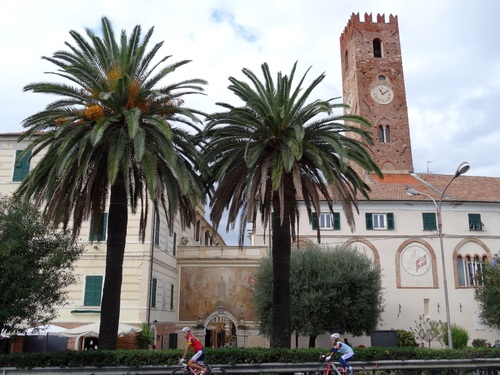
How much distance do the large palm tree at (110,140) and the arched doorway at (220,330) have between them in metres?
19.9

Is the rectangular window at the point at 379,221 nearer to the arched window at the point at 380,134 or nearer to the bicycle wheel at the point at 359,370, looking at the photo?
the arched window at the point at 380,134

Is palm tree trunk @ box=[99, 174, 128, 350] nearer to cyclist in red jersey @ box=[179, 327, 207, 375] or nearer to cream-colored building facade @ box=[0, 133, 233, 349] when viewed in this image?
cyclist in red jersey @ box=[179, 327, 207, 375]

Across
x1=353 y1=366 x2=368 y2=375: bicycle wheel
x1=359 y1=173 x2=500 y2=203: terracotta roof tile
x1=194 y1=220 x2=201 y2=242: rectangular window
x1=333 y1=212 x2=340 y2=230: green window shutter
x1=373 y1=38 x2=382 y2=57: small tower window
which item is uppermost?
x1=373 y1=38 x2=382 y2=57: small tower window

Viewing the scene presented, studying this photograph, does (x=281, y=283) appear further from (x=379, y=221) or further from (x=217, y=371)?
(x=379, y=221)

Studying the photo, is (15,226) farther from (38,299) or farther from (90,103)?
(90,103)

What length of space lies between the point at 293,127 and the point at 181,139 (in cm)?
435

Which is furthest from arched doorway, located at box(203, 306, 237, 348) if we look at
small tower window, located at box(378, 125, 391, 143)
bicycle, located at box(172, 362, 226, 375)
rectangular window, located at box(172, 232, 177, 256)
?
small tower window, located at box(378, 125, 391, 143)

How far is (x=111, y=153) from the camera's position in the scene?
16.8 m

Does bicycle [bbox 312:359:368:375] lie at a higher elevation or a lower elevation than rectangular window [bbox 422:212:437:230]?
lower

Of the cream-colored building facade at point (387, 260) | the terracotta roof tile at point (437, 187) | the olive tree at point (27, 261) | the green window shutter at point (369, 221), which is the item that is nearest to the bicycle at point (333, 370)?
the olive tree at point (27, 261)

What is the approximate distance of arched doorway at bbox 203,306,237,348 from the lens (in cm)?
3753

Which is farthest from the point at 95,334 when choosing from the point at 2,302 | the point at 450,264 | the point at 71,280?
the point at 450,264

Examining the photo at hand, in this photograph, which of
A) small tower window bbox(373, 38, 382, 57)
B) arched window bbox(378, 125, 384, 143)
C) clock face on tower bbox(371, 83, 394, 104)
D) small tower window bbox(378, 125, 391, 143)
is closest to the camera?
small tower window bbox(378, 125, 391, 143)

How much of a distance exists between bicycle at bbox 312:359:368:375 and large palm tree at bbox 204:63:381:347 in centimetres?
232
